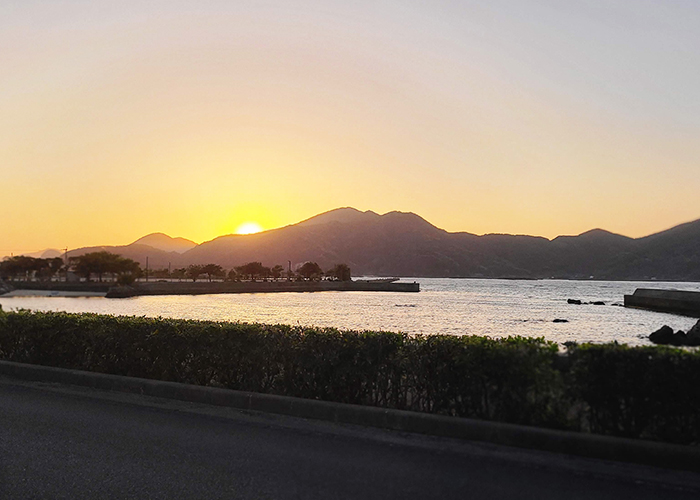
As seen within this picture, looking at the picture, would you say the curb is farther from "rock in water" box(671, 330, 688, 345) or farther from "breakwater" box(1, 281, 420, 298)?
"breakwater" box(1, 281, 420, 298)

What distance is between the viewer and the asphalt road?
6.04m

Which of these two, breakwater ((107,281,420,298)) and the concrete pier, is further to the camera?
breakwater ((107,281,420,298))

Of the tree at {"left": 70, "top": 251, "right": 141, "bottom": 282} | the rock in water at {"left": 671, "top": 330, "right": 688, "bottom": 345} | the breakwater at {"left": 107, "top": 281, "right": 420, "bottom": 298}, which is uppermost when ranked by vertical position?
the tree at {"left": 70, "top": 251, "right": 141, "bottom": 282}

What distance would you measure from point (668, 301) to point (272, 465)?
333 feet

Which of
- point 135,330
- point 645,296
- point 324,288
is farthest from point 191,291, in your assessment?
point 135,330

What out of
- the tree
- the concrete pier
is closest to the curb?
the concrete pier

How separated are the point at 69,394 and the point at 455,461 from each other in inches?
302

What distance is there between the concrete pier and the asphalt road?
8677cm

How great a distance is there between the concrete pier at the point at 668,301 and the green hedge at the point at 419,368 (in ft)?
281

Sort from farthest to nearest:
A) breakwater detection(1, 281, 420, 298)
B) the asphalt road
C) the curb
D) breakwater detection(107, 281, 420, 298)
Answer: breakwater detection(1, 281, 420, 298) → breakwater detection(107, 281, 420, 298) → the curb → the asphalt road

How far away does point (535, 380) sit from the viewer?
25.7ft

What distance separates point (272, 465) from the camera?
686cm

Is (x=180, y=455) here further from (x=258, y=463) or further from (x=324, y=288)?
(x=324, y=288)

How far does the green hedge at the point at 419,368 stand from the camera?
728 cm
